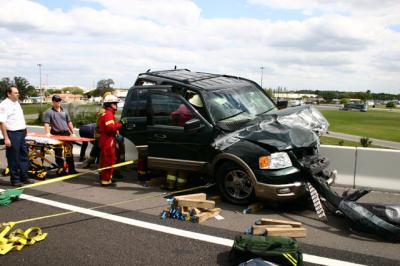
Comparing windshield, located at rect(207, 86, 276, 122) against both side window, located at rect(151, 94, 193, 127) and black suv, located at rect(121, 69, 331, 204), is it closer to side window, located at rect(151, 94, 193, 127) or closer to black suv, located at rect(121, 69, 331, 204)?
black suv, located at rect(121, 69, 331, 204)

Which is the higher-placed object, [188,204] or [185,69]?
[185,69]

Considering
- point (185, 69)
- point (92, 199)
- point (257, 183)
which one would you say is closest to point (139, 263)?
point (257, 183)

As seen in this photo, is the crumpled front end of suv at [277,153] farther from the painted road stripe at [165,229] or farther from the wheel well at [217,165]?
the painted road stripe at [165,229]

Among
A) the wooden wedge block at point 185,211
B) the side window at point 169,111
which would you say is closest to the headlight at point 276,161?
the wooden wedge block at point 185,211

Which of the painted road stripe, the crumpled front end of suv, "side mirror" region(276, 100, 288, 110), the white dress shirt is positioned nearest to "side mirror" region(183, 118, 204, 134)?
the crumpled front end of suv

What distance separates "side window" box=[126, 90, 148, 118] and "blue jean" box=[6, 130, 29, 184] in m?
2.11

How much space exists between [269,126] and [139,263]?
321 centimetres

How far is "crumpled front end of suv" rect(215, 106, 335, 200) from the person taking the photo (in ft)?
19.6

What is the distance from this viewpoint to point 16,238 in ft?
16.0

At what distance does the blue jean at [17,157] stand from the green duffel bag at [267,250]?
5.27 meters

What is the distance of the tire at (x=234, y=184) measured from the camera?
639 centimetres

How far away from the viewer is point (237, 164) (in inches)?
251

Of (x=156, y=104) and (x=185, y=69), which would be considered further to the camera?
(x=185, y=69)

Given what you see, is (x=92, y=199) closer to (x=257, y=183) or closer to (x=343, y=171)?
(x=257, y=183)
